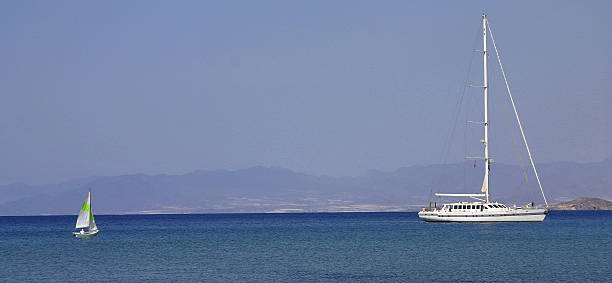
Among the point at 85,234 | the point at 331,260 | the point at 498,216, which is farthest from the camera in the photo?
the point at 498,216

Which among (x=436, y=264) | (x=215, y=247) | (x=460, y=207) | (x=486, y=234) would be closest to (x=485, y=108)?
(x=460, y=207)

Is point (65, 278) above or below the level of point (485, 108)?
below

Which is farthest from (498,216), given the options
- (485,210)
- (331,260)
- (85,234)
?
(331,260)

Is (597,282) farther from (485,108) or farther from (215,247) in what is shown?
(485,108)

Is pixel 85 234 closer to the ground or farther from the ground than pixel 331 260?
farther from the ground

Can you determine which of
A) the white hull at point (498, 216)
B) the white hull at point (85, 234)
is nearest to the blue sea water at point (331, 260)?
the white hull at point (85, 234)

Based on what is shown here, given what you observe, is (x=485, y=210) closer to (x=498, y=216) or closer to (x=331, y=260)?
(x=498, y=216)

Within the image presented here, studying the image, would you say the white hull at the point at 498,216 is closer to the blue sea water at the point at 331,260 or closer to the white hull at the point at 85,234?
the blue sea water at the point at 331,260

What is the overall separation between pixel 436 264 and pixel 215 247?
3255 centimetres

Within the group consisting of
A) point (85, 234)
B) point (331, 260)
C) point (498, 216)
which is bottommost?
point (331, 260)

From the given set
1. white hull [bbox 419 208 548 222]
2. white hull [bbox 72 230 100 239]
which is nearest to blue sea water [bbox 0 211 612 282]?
white hull [bbox 72 230 100 239]

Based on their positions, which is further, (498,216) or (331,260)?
(498,216)

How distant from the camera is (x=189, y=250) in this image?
85.9 meters

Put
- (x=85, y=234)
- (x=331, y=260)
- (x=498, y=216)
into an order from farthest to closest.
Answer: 1. (x=498, y=216)
2. (x=85, y=234)
3. (x=331, y=260)
